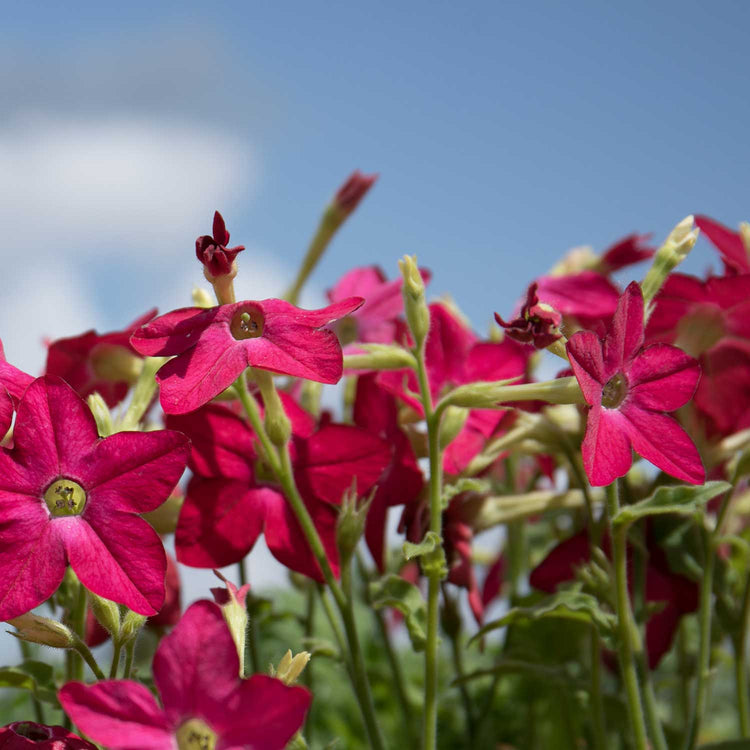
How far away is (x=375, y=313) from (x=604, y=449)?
0.63 m

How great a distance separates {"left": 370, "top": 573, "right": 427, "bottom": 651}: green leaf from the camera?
798 millimetres

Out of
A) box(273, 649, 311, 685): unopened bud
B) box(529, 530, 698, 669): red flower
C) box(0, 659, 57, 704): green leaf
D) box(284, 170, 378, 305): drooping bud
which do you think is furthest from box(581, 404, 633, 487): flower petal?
box(284, 170, 378, 305): drooping bud

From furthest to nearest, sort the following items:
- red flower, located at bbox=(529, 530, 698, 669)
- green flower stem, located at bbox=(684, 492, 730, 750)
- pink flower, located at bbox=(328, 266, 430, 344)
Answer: pink flower, located at bbox=(328, 266, 430, 344)
red flower, located at bbox=(529, 530, 698, 669)
green flower stem, located at bbox=(684, 492, 730, 750)

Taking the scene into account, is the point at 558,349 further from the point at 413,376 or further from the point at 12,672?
the point at 12,672

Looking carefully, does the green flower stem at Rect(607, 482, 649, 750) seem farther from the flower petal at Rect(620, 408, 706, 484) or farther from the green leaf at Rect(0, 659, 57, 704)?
the green leaf at Rect(0, 659, 57, 704)

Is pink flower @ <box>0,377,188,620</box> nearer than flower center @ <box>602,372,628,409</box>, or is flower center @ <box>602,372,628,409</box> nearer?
pink flower @ <box>0,377,188,620</box>

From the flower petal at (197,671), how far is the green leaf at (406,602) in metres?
0.27

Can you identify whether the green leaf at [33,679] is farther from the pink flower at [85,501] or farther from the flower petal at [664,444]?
the flower petal at [664,444]

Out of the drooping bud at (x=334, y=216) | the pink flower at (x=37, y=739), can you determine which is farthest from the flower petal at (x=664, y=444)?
the drooping bud at (x=334, y=216)

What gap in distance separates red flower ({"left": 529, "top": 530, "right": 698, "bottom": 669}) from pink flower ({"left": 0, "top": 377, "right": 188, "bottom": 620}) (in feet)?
1.77

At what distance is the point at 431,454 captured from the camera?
2.60 ft

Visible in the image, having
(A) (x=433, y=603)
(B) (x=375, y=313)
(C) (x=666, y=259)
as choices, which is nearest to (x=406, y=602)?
(A) (x=433, y=603)

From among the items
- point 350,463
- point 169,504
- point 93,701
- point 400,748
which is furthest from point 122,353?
point 400,748

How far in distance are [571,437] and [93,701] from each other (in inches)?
24.7
